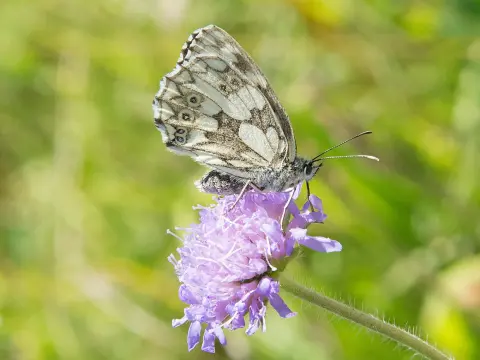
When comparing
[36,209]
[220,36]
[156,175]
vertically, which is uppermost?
[220,36]

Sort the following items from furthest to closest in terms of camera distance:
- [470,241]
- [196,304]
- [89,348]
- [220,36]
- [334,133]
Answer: [89,348]
[334,133]
[470,241]
[220,36]
[196,304]

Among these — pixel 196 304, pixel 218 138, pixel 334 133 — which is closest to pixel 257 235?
pixel 196 304

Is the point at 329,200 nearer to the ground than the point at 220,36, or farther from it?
nearer to the ground

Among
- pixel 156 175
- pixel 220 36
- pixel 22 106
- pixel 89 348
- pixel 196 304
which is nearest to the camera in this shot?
pixel 196 304

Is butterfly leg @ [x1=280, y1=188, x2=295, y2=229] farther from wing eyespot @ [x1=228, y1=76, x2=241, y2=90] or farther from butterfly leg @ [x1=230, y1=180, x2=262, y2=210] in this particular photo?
wing eyespot @ [x1=228, y1=76, x2=241, y2=90]

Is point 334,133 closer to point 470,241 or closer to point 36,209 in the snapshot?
point 470,241

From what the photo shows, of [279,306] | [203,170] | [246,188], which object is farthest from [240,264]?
[203,170]

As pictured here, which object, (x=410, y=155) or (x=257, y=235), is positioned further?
(x=410, y=155)
